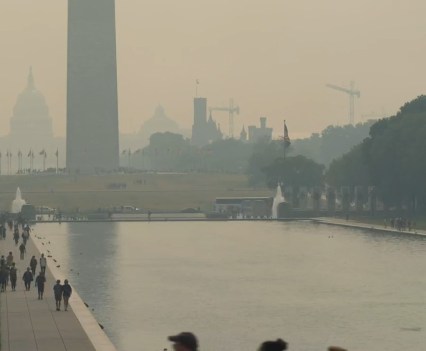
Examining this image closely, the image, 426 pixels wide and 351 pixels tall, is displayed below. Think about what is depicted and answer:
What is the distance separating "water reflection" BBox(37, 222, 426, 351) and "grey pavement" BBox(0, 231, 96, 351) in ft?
4.01

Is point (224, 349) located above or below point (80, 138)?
below

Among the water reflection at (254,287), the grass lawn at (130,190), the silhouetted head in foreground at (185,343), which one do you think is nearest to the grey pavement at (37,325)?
the water reflection at (254,287)

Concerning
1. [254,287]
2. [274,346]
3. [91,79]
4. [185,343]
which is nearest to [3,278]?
[254,287]

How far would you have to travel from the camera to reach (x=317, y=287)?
2066 inches

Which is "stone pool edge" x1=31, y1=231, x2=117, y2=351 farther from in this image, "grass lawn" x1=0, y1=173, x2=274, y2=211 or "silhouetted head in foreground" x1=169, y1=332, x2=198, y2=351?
"grass lawn" x1=0, y1=173, x2=274, y2=211

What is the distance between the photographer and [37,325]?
126 ft

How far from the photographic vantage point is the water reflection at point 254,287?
3847 cm

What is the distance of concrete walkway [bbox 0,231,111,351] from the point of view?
34.2 meters

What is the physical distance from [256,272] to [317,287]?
755cm

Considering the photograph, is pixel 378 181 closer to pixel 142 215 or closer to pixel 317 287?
pixel 142 215

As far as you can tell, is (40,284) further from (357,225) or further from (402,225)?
(357,225)

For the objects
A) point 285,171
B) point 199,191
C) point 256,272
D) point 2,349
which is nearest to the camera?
point 2,349

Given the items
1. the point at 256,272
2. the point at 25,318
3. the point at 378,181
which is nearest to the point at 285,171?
the point at 378,181

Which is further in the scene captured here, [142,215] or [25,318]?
[142,215]
